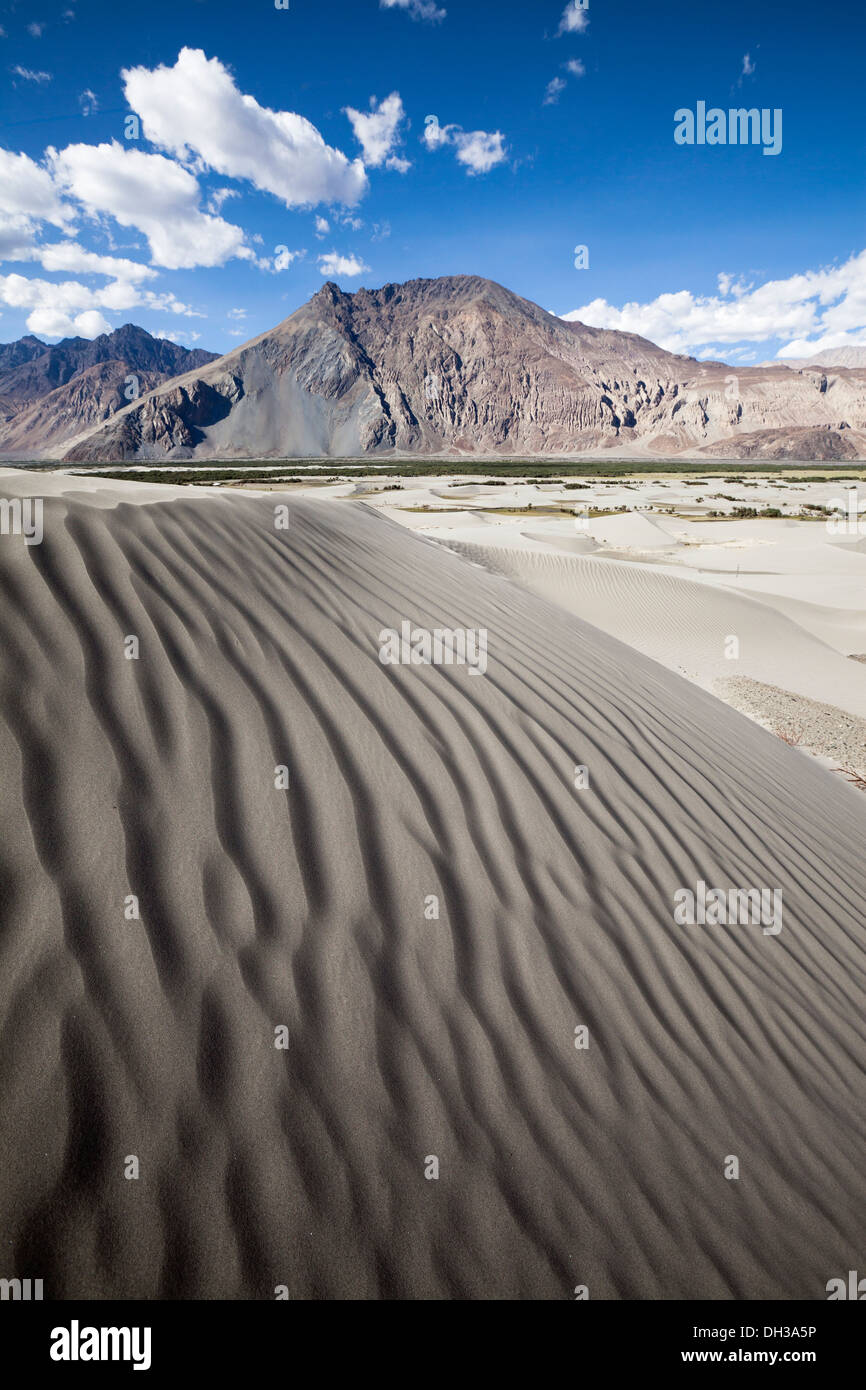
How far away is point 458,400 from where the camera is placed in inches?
6531

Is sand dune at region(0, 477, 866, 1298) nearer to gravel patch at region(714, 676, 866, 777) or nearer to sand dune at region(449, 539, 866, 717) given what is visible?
gravel patch at region(714, 676, 866, 777)

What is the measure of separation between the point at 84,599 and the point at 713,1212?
10.0 feet

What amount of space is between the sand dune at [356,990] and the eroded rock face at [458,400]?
143142mm

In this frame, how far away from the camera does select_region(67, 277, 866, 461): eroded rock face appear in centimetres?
14288

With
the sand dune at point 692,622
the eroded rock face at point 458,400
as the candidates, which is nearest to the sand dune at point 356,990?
the sand dune at point 692,622

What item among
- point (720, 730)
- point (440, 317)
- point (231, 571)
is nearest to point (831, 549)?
point (720, 730)

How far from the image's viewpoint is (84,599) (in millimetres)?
2637

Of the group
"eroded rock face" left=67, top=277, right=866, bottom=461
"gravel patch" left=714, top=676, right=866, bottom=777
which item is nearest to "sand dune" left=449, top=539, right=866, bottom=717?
"gravel patch" left=714, top=676, right=866, bottom=777

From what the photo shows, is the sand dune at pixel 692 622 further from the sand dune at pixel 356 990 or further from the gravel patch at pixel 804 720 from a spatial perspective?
the sand dune at pixel 356 990

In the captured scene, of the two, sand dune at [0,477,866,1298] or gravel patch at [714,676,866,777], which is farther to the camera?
gravel patch at [714,676,866,777]

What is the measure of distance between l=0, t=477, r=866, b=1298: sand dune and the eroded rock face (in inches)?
5636

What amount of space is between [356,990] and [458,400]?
7164 inches

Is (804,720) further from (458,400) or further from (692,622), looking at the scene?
A: (458,400)
